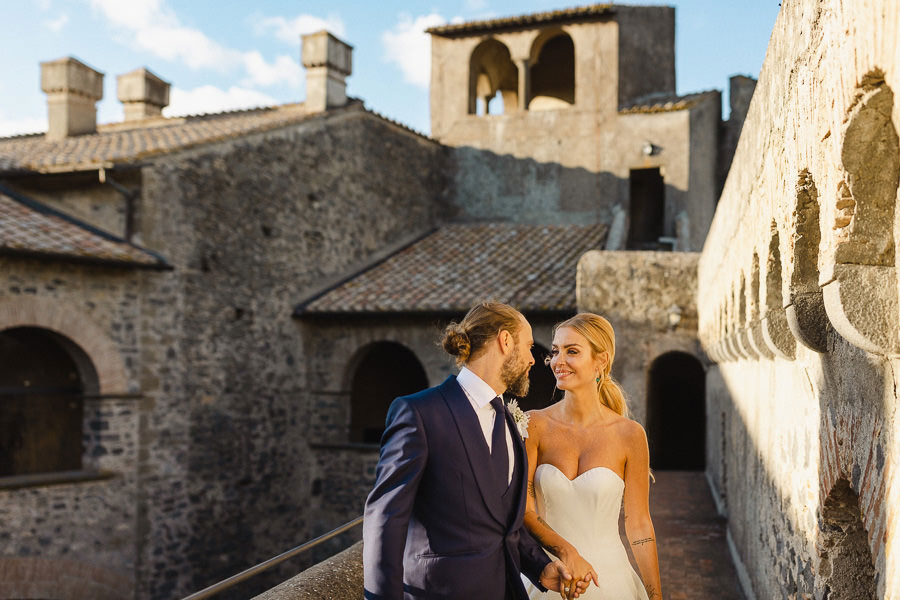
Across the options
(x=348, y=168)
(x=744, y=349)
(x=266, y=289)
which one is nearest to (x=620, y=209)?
(x=348, y=168)

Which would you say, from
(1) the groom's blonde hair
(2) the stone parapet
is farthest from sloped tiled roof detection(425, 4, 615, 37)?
(1) the groom's blonde hair

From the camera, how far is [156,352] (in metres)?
11.7

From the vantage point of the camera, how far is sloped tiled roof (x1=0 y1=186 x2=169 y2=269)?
33.1ft

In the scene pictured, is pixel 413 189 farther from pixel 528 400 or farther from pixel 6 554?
pixel 6 554

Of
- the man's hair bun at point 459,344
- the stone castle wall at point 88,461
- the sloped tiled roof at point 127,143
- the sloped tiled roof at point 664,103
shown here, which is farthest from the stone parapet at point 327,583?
the sloped tiled roof at point 664,103

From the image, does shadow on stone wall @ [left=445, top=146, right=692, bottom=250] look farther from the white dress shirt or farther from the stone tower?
the white dress shirt

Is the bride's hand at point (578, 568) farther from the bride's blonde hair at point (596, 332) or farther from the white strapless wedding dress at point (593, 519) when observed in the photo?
the bride's blonde hair at point (596, 332)

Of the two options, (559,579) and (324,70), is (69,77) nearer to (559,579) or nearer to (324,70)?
(324,70)

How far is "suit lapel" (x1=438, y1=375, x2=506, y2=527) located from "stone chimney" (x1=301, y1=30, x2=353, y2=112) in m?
14.6

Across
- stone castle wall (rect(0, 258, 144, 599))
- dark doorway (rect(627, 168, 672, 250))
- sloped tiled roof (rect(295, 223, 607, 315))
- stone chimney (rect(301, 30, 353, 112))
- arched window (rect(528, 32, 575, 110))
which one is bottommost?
stone castle wall (rect(0, 258, 144, 599))

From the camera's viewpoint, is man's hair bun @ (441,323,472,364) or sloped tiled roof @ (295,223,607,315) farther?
sloped tiled roof @ (295,223,607,315)

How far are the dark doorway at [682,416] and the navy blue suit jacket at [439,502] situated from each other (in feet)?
45.1

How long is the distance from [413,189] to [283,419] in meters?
6.11

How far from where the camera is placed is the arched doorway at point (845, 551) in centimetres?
275
